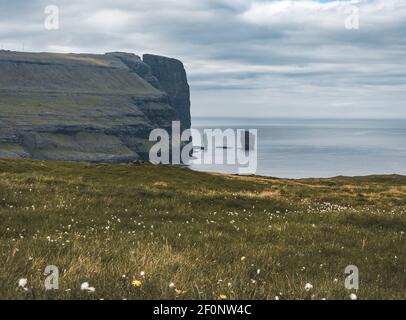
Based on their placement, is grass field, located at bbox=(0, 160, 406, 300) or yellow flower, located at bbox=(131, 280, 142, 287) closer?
yellow flower, located at bbox=(131, 280, 142, 287)

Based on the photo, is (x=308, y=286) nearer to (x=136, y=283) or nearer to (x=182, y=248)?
(x=136, y=283)

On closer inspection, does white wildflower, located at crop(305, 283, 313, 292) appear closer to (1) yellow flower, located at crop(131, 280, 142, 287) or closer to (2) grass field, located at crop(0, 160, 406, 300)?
(2) grass field, located at crop(0, 160, 406, 300)

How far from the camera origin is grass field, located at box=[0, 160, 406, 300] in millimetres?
7180

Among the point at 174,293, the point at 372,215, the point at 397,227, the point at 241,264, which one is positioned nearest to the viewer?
the point at 174,293

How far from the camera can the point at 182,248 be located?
11406 millimetres

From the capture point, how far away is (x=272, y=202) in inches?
1003

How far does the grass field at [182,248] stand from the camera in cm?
718

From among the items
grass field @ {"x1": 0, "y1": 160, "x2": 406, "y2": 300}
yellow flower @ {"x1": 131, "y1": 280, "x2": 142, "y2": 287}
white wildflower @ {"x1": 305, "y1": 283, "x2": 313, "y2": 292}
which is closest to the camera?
yellow flower @ {"x1": 131, "y1": 280, "x2": 142, "y2": 287}

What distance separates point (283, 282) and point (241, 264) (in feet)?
5.26

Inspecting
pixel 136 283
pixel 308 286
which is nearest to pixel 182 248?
pixel 136 283

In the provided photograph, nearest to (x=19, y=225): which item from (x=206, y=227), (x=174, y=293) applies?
(x=206, y=227)

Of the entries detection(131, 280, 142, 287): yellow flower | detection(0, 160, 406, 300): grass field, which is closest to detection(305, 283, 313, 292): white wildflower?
detection(0, 160, 406, 300): grass field

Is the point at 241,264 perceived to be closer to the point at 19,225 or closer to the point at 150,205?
the point at 19,225
